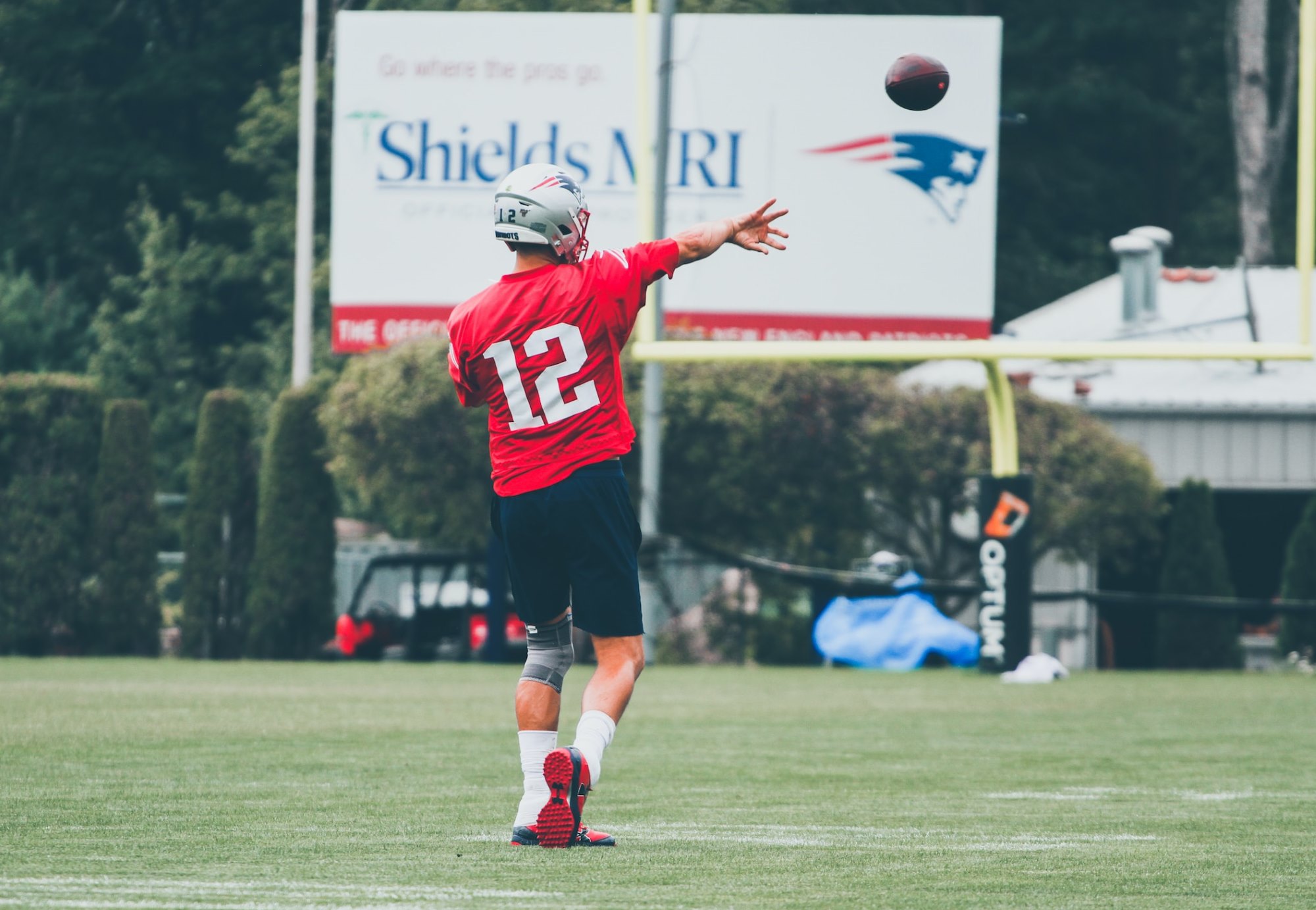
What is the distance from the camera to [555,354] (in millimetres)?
5035

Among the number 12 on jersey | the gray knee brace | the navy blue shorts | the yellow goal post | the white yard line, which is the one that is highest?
the yellow goal post

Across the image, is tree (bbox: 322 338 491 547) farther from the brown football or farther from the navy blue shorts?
the navy blue shorts

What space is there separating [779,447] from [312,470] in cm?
403

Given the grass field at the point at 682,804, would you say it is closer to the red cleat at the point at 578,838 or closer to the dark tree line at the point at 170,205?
the red cleat at the point at 578,838

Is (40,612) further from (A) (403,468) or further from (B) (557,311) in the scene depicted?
(B) (557,311)

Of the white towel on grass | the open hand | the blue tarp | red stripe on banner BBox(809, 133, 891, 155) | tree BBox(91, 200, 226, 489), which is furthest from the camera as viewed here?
tree BBox(91, 200, 226, 489)

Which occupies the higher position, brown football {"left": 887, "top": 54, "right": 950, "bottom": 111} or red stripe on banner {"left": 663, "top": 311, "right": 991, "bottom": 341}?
brown football {"left": 887, "top": 54, "right": 950, "bottom": 111}

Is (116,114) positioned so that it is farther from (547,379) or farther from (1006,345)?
(547,379)

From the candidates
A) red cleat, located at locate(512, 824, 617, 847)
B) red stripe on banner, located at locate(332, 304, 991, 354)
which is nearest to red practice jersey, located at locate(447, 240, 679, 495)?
red cleat, located at locate(512, 824, 617, 847)

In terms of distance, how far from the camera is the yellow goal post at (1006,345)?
1178 cm

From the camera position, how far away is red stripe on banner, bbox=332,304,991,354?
55.2ft

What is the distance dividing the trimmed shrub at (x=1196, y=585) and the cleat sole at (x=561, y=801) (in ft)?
45.4

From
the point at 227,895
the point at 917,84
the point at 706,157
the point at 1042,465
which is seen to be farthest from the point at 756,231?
the point at 706,157

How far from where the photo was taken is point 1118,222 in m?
20.1
